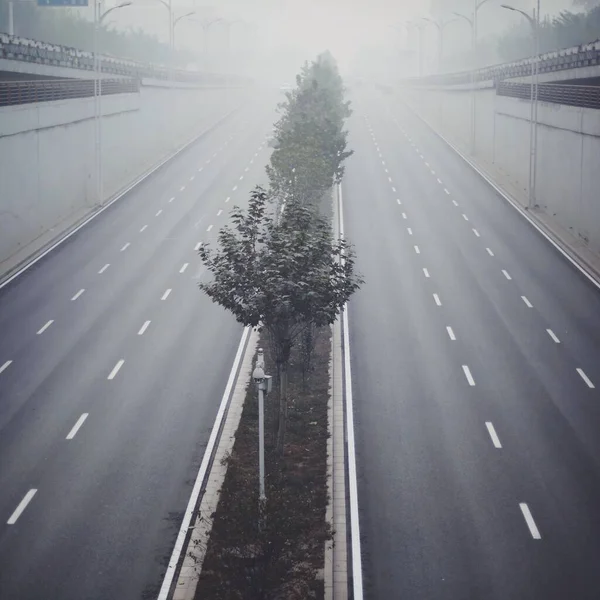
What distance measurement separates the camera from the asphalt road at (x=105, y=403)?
21.0 meters

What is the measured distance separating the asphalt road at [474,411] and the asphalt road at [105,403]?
17.2 feet

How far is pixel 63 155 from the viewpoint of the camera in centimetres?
5684

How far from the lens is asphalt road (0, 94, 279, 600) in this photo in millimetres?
21016

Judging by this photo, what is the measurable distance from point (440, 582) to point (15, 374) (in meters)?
18.2

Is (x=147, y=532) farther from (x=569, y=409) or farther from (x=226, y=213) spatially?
(x=226, y=213)

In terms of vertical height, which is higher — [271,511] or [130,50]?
[130,50]

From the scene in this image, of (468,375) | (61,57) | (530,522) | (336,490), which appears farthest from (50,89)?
(530,522)

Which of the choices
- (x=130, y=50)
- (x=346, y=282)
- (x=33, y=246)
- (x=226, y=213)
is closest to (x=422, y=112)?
(x=130, y=50)

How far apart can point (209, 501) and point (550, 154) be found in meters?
41.5

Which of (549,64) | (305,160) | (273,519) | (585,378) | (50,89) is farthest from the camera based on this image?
(549,64)

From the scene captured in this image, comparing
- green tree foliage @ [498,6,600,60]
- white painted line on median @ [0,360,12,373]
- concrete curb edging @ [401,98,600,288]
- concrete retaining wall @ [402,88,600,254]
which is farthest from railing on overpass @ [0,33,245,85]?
green tree foliage @ [498,6,600,60]

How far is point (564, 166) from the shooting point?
178 ft

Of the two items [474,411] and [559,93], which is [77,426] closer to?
[474,411]

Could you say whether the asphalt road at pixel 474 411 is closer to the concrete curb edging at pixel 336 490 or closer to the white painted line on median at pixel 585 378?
the white painted line on median at pixel 585 378
